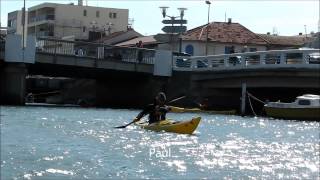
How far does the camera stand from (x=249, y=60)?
49.8 meters

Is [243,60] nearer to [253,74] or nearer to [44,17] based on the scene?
[253,74]

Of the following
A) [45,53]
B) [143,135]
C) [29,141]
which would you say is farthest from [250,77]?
[29,141]

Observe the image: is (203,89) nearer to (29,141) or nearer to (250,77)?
(250,77)

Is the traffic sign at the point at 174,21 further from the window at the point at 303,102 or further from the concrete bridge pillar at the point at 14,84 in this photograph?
the window at the point at 303,102

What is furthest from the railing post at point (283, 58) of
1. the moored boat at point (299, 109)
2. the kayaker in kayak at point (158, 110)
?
the kayaker in kayak at point (158, 110)

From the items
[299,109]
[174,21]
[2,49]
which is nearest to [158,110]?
[299,109]

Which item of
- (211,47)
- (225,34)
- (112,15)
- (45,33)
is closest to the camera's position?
(211,47)

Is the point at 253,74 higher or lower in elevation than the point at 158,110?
higher

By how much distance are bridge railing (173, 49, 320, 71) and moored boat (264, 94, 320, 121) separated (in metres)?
2.39

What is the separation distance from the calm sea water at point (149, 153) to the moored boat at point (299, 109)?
10.0m

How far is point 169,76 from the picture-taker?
176 ft

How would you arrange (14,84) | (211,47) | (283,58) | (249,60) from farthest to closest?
(211,47), (14,84), (249,60), (283,58)

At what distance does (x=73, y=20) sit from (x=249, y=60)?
6241cm

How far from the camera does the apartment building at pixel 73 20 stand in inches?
4171
